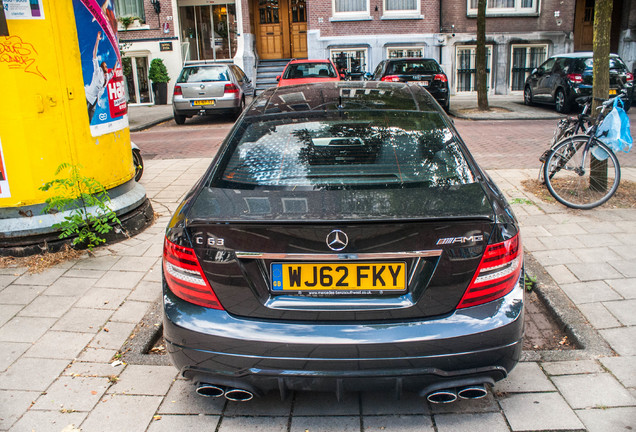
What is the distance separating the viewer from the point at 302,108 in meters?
3.63

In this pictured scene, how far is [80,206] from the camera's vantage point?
5.40 metres

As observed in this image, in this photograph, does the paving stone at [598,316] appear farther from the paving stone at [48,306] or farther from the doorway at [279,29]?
the doorway at [279,29]

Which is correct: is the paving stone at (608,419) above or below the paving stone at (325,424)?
below

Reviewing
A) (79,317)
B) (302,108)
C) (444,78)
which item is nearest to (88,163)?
(79,317)

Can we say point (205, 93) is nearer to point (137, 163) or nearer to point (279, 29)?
point (137, 163)

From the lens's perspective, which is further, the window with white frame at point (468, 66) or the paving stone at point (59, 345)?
the window with white frame at point (468, 66)

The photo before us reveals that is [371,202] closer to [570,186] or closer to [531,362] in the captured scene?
[531,362]

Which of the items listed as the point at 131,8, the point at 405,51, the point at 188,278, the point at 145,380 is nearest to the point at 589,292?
the point at 188,278

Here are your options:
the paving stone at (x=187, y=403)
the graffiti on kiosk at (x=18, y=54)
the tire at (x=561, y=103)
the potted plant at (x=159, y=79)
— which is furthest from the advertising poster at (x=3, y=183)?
the potted plant at (x=159, y=79)

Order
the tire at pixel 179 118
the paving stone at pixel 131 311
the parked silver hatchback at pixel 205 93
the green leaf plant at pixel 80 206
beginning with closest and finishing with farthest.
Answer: the paving stone at pixel 131 311 → the green leaf plant at pixel 80 206 → the parked silver hatchback at pixel 205 93 → the tire at pixel 179 118

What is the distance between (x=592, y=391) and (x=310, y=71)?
14.2m

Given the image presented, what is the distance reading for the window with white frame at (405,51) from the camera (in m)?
23.2

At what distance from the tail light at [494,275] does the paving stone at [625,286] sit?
2062 mm

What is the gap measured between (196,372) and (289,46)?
25401 millimetres
